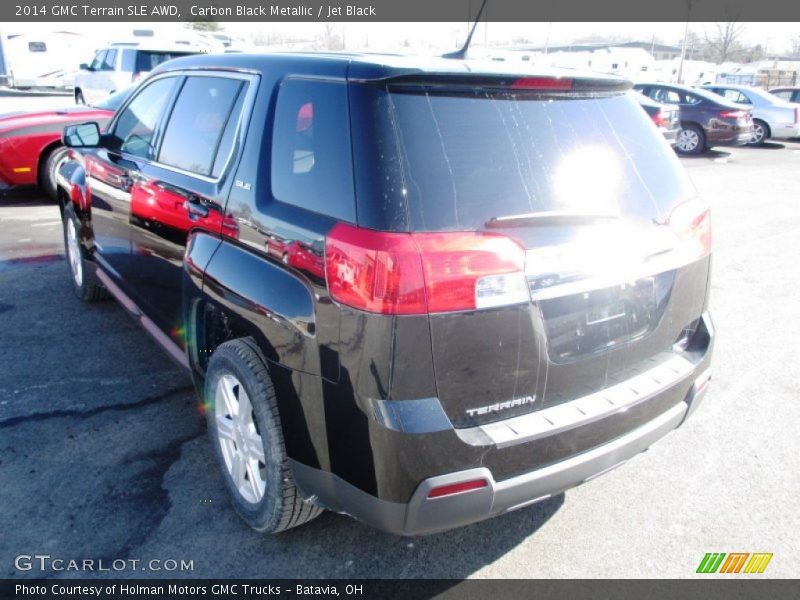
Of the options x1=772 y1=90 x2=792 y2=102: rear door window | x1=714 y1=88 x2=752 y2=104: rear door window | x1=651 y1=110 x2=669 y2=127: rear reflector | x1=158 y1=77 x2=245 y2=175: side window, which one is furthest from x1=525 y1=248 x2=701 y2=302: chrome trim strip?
x1=772 y1=90 x2=792 y2=102: rear door window

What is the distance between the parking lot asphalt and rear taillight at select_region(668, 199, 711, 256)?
120cm

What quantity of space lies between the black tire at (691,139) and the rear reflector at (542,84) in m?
15.7

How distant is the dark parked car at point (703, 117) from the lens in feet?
52.0

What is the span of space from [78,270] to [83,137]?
1382 mm

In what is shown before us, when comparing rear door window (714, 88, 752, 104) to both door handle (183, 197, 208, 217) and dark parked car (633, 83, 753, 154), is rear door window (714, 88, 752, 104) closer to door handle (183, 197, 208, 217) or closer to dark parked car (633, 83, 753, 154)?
dark parked car (633, 83, 753, 154)

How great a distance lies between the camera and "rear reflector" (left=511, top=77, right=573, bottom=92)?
2342 millimetres

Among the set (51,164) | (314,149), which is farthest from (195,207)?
(51,164)

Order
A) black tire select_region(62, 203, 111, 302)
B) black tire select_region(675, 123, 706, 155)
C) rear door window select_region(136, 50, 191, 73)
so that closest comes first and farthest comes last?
black tire select_region(62, 203, 111, 302), rear door window select_region(136, 50, 191, 73), black tire select_region(675, 123, 706, 155)

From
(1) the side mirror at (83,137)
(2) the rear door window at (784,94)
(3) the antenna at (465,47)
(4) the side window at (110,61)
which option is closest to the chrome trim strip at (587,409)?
(3) the antenna at (465,47)

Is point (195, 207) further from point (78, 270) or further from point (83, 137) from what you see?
point (78, 270)

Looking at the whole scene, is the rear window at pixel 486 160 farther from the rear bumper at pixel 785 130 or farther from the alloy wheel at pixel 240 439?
the rear bumper at pixel 785 130

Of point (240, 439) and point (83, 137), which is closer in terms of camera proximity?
point (240, 439)

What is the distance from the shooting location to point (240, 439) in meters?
2.78
